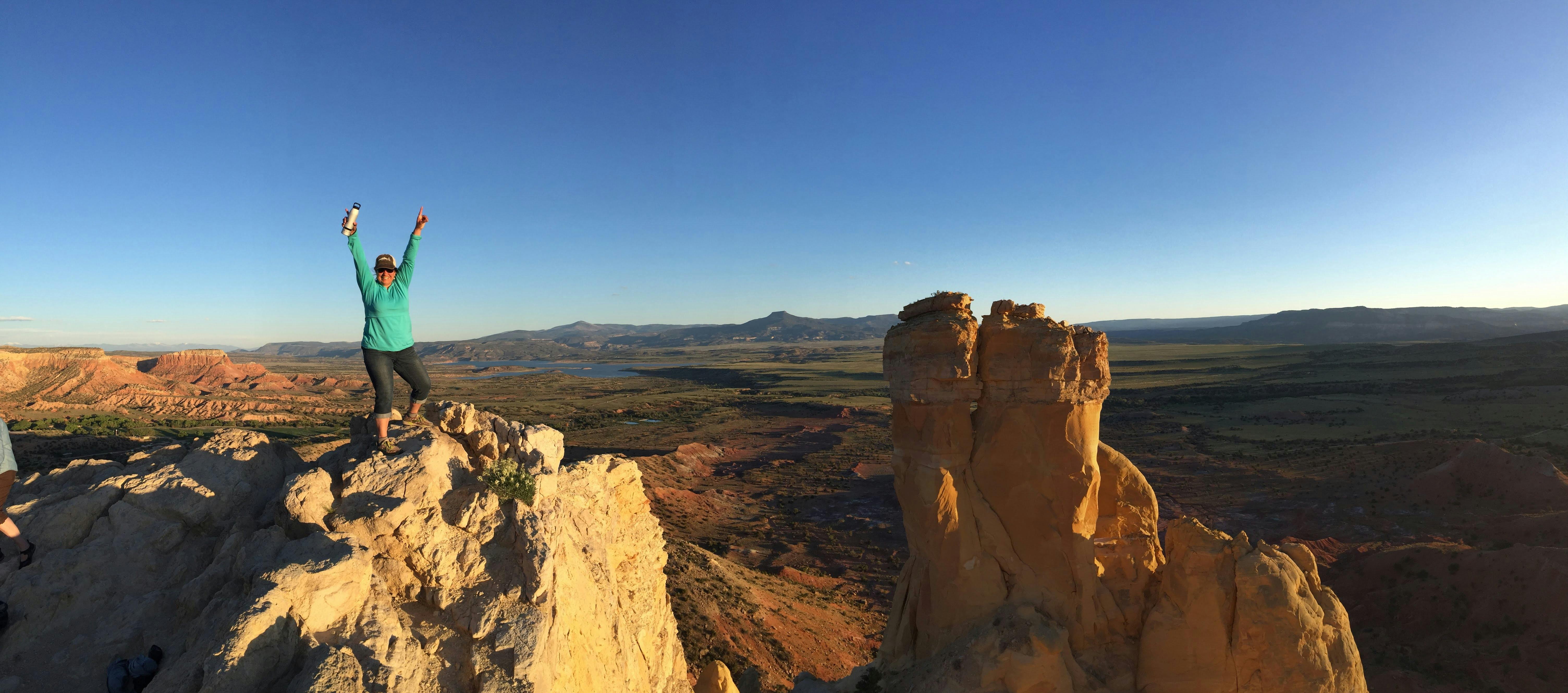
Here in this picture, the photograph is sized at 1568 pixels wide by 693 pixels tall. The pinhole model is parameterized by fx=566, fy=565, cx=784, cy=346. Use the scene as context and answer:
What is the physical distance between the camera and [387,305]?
862cm

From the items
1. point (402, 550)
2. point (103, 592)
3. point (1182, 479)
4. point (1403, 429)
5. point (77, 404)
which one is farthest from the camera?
point (1403, 429)

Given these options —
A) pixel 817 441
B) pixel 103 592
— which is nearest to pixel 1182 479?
pixel 817 441

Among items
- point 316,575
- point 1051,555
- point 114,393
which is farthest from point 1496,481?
point 114,393

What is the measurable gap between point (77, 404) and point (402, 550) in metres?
82.8

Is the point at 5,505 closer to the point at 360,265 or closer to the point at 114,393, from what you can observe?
the point at 360,265

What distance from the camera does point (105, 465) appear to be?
905cm

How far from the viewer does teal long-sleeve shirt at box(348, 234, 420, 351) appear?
8438 mm

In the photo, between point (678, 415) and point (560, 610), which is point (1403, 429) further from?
point (678, 415)

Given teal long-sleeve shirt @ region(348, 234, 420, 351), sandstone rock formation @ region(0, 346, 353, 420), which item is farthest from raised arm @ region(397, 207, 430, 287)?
sandstone rock formation @ region(0, 346, 353, 420)

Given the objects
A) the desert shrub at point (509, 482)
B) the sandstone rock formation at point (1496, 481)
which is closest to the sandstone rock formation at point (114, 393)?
the desert shrub at point (509, 482)

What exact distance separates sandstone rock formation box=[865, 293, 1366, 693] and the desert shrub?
383 inches

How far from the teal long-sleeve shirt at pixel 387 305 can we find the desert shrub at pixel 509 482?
2.39 meters

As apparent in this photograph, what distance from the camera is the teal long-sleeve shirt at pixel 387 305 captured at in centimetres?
844

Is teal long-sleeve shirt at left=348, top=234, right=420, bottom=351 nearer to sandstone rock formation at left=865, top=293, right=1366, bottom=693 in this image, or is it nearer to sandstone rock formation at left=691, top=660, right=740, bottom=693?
sandstone rock formation at left=865, top=293, right=1366, bottom=693
